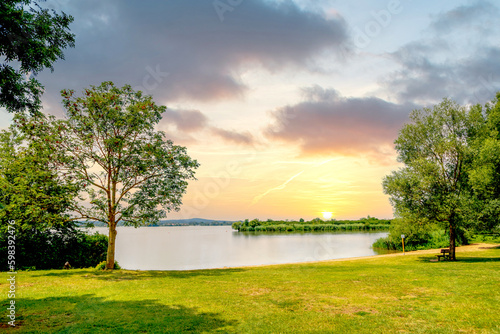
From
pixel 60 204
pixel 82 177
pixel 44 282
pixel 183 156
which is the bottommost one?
pixel 44 282

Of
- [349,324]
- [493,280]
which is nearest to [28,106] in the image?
[349,324]

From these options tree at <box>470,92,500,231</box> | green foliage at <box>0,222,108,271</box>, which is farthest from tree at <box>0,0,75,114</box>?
tree at <box>470,92,500,231</box>

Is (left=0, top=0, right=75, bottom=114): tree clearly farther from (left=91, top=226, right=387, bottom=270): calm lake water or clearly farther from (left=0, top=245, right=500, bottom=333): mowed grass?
(left=91, top=226, right=387, bottom=270): calm lake water

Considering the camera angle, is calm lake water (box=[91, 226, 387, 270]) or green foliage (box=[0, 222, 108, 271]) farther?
→ calm lake water (box=[91, 226, 387, 270])

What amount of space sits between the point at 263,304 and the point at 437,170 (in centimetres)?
2272

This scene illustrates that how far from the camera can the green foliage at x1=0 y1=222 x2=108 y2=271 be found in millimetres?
25109

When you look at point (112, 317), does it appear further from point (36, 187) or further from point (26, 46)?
point (36, 187)

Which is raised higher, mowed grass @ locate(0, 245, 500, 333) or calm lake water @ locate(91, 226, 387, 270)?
mowed grass @ locate(0, 245, 500, 333)

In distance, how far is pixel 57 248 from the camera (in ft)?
87.7

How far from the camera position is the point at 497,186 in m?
25.0

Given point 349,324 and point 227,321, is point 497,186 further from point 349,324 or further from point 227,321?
point 227,321

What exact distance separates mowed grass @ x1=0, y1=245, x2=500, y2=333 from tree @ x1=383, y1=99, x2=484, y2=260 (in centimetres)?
860

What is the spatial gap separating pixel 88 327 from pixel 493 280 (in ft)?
63.7

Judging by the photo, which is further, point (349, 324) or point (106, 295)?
point (106, 295)
